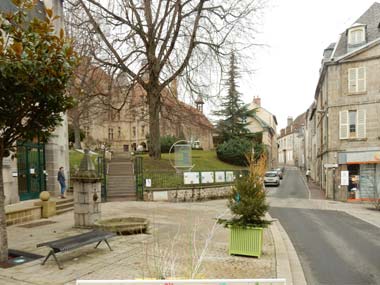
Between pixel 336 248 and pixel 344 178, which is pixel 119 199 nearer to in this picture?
pixel 336 248

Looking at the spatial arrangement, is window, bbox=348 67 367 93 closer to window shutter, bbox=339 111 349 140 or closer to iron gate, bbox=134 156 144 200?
window shutter, bbox=339 111 349 140

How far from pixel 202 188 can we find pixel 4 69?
1725 cm

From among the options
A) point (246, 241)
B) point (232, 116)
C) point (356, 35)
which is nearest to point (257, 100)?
point (232, 116)

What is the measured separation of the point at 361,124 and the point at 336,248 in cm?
1785

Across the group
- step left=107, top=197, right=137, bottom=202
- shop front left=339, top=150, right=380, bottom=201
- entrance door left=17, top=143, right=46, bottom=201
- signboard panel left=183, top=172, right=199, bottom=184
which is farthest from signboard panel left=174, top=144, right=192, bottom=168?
shop front left=339, top=150, right=380, bottom=201

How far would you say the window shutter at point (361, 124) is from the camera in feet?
79.5

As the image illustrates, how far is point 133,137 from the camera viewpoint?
66.8 meters

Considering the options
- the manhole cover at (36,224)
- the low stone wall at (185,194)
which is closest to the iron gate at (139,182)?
the low stone wall at (185,194)

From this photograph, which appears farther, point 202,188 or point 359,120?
point 359,120

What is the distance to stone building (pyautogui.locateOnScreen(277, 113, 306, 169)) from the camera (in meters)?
81.8

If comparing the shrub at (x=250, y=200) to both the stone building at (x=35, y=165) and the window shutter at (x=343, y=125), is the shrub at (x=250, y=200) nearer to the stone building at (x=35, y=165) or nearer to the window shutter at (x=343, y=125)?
the stone building at (x=35, y=165)

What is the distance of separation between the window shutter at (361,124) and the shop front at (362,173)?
140 cm

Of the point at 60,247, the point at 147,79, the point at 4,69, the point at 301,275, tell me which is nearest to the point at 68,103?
the point at 4,69

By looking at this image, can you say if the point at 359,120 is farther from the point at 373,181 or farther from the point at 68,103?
the point at 68,103
